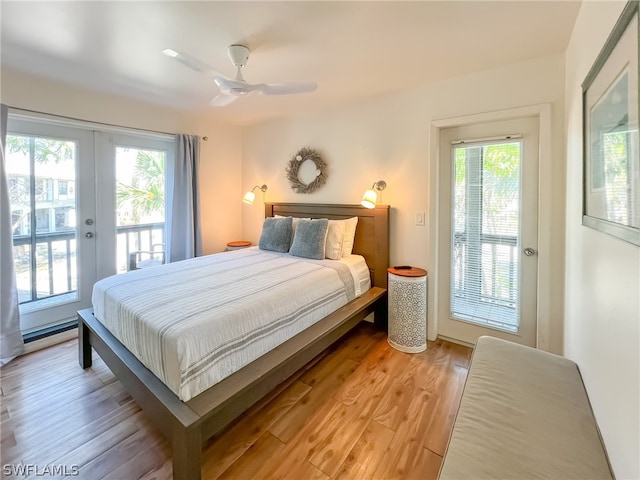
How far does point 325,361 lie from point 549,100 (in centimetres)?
271

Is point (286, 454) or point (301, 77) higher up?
point (301, 77)

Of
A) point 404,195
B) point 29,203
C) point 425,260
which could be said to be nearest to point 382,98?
point 404,195

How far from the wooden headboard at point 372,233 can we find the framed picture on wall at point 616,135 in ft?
5.75

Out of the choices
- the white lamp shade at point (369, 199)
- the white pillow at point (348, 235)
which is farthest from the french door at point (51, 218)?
the white lamp shade at point (369, 199)

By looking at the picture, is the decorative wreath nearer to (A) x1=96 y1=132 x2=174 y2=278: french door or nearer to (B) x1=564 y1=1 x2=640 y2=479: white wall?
(A) x1=96 y1=132 x2=174 y2=278: french door

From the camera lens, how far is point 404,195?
2.97 metres

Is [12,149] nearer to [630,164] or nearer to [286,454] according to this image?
[286,454]

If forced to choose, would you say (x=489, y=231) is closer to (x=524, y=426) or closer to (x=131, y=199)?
(x=524, y=426)

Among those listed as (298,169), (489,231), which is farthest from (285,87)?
(489,231)

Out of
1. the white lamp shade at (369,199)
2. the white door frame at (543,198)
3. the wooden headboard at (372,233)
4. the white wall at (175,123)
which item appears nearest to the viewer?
the white door frame at (543,198)

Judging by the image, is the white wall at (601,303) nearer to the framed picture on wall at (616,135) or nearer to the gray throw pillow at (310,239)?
the framed picture on wall at (616,135)

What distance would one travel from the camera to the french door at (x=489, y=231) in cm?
243

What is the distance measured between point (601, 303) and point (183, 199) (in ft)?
12.6

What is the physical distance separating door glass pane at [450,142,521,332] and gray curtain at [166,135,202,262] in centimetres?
301
